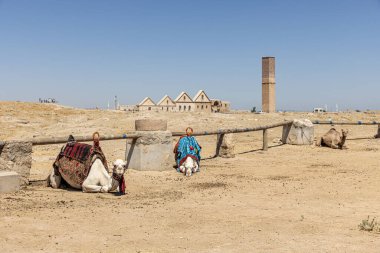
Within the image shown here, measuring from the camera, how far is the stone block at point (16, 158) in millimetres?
7658

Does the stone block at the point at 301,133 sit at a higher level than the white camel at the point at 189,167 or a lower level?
higher

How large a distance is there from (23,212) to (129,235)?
5.90ft

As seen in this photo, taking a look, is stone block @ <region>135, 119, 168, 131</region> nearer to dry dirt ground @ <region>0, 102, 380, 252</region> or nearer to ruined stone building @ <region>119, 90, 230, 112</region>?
dry dirt ground @ <region>0, 102, 380, 252</region>

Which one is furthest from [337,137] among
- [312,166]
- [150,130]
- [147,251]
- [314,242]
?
[147,251]

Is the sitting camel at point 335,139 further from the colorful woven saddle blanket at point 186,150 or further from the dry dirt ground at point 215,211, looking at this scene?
the colorful woven saddle blanket at point 186,150

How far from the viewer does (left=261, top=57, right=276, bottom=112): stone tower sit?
34575mm

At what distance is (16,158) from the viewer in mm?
7785

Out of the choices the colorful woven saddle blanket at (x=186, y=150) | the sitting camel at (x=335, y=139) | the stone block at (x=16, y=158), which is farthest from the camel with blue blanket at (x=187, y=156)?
the sitting camel at (x=335, y=139)

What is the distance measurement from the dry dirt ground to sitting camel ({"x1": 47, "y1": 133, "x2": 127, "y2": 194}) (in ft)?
0.75

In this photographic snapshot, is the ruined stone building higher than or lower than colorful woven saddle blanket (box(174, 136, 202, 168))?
higher

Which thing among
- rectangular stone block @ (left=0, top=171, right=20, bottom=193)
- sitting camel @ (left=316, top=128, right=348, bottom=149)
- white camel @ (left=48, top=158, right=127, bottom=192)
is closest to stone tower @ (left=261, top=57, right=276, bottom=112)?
sitting camel @ (left=316, top=128, right=348, bottom=149)

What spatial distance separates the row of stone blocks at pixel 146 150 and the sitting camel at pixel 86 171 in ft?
1.95

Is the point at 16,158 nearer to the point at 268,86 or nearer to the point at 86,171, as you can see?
the point at 86,171

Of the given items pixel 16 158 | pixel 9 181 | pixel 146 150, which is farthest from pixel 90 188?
pixel 146 150
